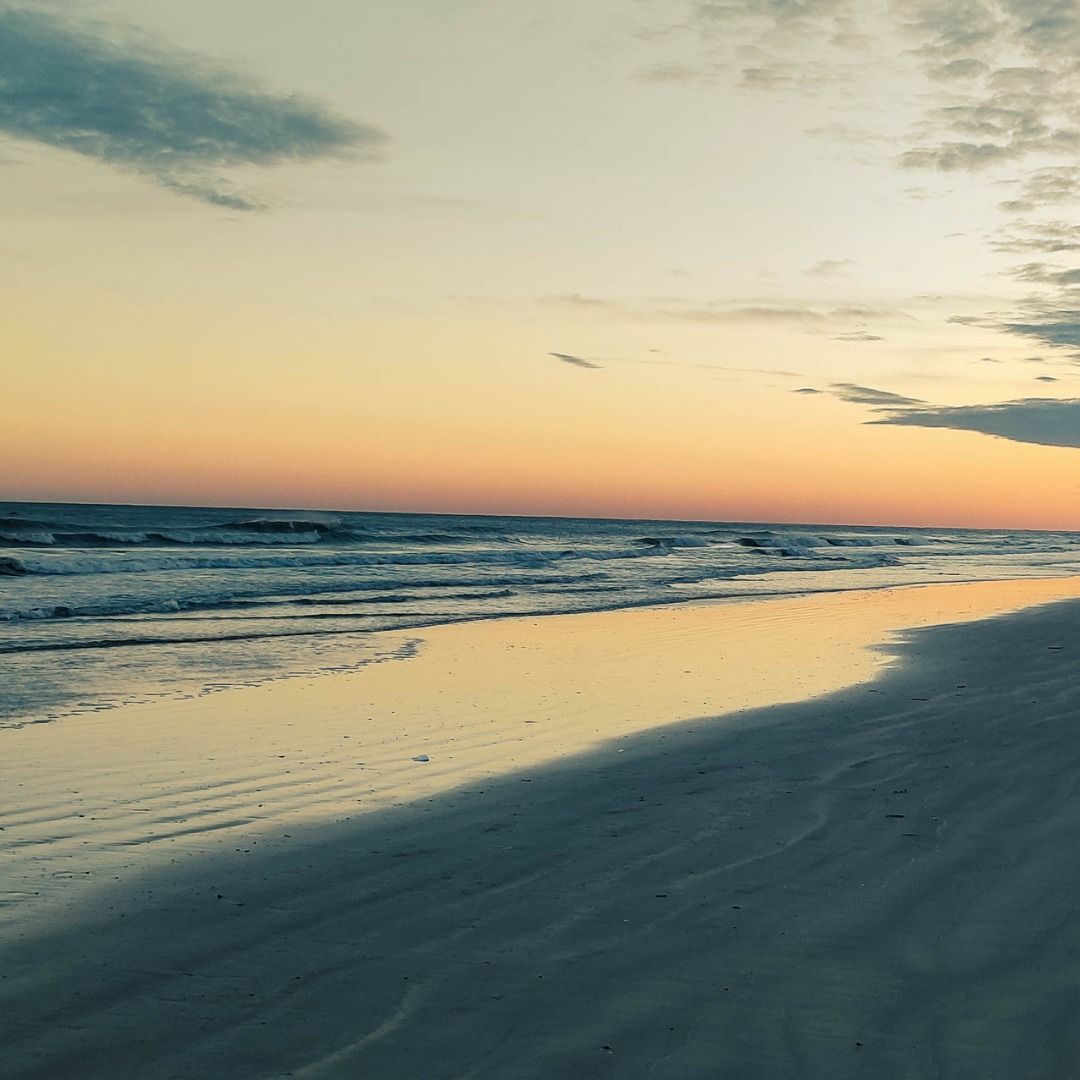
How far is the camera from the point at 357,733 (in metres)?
9.27

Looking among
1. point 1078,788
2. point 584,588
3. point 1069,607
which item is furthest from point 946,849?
point 584,588

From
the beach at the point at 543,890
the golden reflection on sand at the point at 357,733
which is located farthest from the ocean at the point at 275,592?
the beach at the point at 543,890

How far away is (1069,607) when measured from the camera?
2312 cm

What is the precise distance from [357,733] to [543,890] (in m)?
4.33

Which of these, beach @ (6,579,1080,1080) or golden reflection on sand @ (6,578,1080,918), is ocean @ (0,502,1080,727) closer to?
golden reflection on sand @ (6,578,1080,918)

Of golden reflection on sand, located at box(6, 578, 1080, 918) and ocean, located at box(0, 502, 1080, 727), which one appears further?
ocean, located at box(0, 502, 1080, 727)

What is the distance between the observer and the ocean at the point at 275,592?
13352mm

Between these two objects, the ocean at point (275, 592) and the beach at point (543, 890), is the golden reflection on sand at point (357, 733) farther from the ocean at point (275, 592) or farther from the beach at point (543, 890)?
the ocean at point (275, 592)

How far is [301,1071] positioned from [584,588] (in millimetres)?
26017

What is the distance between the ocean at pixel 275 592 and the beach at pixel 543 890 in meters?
3.06

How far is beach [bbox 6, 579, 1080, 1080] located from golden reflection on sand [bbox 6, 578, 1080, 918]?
46mm

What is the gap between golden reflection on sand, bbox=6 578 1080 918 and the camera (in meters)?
6.39

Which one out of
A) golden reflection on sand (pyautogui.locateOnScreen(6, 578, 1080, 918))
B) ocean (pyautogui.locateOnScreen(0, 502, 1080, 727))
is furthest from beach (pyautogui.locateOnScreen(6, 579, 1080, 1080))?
Answer: ocean (pyautogui.locateOnScreen(0, 502, 1080, 727))

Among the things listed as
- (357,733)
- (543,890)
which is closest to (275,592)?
(357,733)
